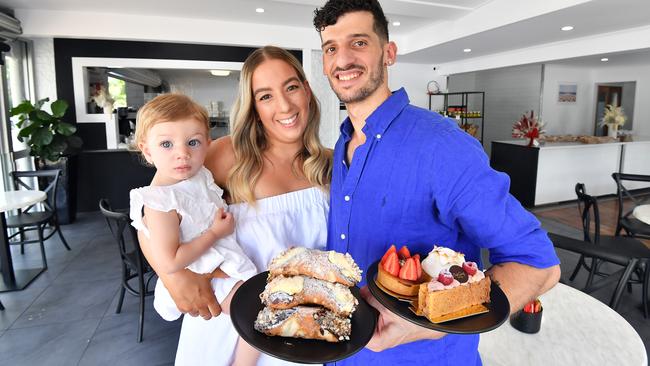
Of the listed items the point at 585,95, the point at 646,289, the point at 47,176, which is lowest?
the point at 646,289

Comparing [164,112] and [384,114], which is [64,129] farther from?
[384,114]

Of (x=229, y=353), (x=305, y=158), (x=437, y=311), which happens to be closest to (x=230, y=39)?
(x=305, y=158)

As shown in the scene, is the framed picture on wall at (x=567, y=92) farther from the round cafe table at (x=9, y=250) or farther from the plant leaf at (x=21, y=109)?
the plant leaf at (x=21, y=109)

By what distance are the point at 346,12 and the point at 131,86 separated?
7153 mm

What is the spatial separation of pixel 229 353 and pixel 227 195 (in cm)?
59

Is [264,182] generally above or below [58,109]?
below

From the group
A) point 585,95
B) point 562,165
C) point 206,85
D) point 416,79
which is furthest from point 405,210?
point 585,95

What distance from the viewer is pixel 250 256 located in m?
1.41

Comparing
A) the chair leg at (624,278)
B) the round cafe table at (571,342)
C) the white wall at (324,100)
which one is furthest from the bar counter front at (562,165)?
the round cafe table at (571,342)

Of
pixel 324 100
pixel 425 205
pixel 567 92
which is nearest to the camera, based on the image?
pixel 425 205

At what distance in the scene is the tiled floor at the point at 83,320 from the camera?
107 inches

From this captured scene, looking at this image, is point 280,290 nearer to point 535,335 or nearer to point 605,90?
point 535,335

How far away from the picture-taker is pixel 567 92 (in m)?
10.1

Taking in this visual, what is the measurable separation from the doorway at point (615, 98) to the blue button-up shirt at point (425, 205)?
1196 cm
